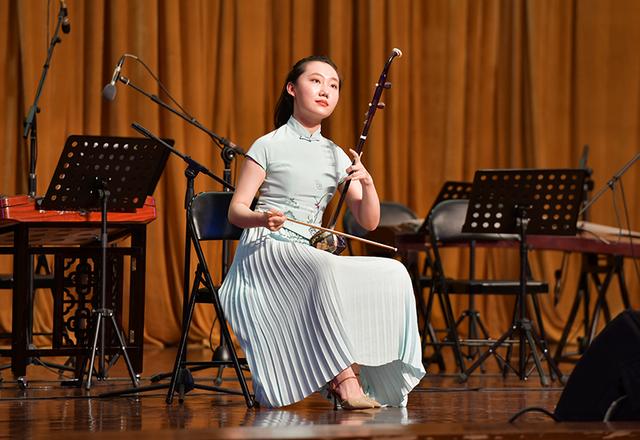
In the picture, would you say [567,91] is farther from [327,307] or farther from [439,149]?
[327,307]

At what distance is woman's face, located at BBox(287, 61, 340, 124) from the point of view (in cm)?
412

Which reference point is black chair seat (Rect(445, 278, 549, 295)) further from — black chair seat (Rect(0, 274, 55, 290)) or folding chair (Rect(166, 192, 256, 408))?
black chair seat (Rect(0, 274, 55, 290))

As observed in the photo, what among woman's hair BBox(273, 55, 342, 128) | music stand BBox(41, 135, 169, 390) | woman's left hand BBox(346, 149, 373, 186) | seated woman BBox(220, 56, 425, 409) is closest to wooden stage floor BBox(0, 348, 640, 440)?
seated woman BBox(220, 56, 425, 409)

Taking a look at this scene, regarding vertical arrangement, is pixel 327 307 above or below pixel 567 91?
below

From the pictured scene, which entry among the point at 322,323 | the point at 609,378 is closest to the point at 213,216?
the point at 322,323

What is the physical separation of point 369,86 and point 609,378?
5.74 meters

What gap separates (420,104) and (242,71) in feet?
4.56

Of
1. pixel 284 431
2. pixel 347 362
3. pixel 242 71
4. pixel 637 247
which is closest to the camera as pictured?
pixel 284 431

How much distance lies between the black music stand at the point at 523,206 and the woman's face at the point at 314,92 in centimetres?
131

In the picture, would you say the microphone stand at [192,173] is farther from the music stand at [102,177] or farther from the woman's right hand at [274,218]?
the woman's right hand at [274,218]

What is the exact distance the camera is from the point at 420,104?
8.12 m

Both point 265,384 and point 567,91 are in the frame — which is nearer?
point 265,384

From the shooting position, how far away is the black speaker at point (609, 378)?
86.6 inches

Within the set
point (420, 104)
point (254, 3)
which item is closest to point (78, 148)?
point (254, 3)
